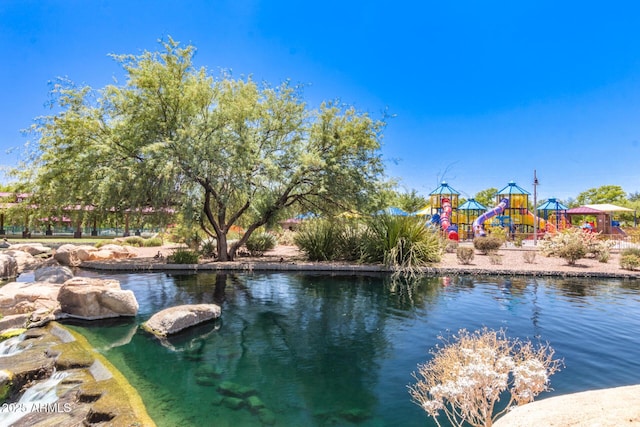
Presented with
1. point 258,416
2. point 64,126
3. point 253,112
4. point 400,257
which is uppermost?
point 253,112

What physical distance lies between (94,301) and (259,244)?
1174 cm

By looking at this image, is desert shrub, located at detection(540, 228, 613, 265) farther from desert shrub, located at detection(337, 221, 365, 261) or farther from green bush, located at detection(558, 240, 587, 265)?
desert shrub, located at detection(337, 221, 365, 261)

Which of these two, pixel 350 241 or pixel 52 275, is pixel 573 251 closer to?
pixel 350 241

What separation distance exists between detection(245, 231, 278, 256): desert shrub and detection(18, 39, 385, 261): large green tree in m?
4.63

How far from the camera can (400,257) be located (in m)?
14.3

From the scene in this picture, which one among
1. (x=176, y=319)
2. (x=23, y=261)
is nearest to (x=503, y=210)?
(x=176, y=319)

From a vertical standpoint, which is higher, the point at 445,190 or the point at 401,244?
the point at 445,190

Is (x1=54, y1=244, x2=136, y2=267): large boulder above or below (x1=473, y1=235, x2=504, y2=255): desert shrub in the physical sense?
below

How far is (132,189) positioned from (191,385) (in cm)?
1008

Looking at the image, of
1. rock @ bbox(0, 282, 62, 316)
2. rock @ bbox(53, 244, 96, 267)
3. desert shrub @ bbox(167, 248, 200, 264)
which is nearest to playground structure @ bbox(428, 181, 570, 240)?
desert shrub @ bbox(167, 248, 200, 264)

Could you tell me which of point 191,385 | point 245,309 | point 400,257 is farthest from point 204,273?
point 191,385

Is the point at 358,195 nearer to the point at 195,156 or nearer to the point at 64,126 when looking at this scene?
the point at 195,156

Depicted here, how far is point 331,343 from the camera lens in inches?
255

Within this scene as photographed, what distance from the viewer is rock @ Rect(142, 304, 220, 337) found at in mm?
6871
